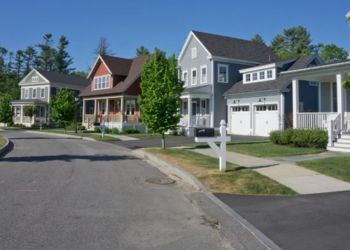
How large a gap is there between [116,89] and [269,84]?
651 inches

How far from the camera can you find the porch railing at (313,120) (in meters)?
15.9

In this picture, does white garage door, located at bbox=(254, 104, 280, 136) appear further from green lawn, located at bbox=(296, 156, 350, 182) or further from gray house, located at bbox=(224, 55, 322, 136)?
green lawn, located at bbox=(296, 156, 350, 182)

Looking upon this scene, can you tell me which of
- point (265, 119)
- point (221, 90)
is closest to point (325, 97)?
point (265, 119)

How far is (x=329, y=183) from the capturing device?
8.33m

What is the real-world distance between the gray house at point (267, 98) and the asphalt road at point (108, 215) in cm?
1633

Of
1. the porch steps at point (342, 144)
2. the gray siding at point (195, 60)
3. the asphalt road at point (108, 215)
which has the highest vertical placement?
the gray siding at point (195, 60)

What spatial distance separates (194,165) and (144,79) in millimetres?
7994

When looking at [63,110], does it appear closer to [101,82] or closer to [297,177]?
[101,82]

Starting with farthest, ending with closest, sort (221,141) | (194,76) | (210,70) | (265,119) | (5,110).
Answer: (5,110), (194,76), (210,70), (265,119), (221,141)

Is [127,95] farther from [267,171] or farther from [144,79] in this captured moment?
[267,171]

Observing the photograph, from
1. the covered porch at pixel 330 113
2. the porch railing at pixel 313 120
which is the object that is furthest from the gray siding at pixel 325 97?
the porch railing at pixel 313 120

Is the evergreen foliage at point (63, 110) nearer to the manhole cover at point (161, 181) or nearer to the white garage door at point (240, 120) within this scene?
the white garage door at point (240, 120)

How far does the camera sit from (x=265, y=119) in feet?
80.9

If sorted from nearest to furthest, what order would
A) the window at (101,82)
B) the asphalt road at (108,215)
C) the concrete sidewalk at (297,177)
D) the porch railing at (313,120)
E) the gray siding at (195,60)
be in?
the asphalt road at (108,215) < the concrete sidewalk at (297,177) < the porch railing at (313,120) < the gray siding at (195,60) < the window at (101,82)
